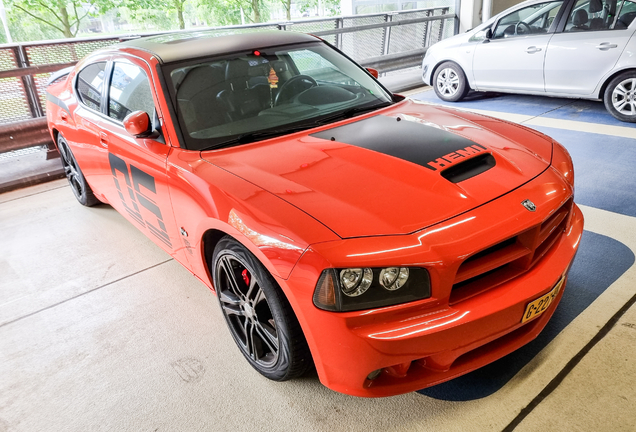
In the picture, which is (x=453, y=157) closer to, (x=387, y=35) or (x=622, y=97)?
(x=622, y=97)

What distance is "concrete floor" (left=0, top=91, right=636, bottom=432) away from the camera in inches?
79.0

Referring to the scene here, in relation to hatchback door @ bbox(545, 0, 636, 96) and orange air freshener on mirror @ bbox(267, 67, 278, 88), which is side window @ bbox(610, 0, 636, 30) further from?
orange air freshener on mirror @ bbox(267, 67, 278, 88)

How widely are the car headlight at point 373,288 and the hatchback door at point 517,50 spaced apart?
5.71 metres

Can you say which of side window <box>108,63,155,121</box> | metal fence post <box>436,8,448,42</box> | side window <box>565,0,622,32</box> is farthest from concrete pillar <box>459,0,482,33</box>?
side window <box>108,63,155,121</box>

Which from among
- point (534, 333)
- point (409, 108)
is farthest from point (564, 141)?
point (534, 333)

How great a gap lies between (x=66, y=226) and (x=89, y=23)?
17.4m

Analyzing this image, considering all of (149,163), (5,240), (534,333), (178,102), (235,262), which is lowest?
(5,240)

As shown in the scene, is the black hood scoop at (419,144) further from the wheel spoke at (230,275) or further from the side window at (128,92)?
the side window at (128,92)

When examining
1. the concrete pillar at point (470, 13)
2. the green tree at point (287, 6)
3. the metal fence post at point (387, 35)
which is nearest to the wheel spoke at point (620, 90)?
the metal fence post at point (387, 35)

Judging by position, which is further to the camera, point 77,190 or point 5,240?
point 77,190

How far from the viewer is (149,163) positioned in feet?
8.80

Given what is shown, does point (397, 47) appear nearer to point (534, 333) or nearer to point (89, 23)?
point (534, 333)

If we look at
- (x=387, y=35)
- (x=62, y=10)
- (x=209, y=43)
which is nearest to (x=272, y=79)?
(x=209, y=43)

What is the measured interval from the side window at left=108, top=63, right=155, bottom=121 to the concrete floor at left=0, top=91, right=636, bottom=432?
1136mm
